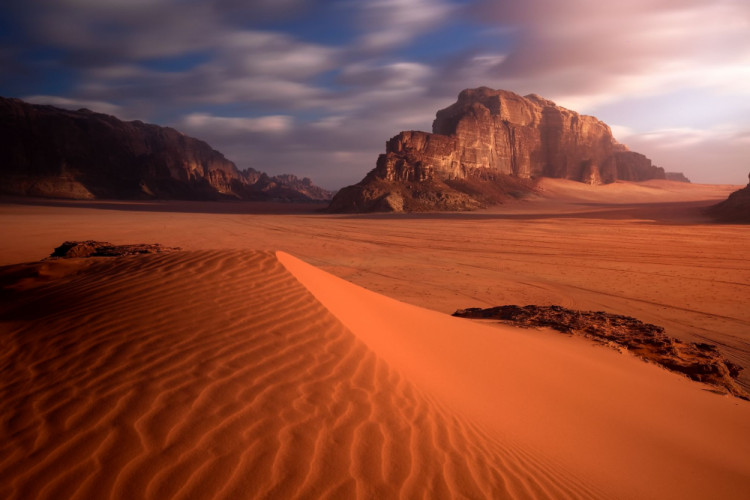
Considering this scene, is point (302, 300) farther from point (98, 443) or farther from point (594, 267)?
point (594, 267)

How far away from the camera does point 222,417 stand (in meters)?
Answer: 2.79

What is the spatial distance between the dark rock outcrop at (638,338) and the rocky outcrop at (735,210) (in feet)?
121

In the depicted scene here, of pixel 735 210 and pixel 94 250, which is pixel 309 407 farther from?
pixel 735 210

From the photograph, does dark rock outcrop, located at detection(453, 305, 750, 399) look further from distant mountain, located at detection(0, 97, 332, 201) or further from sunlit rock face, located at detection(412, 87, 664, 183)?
distant mountain, located at detection(0, 97, 332, 201)

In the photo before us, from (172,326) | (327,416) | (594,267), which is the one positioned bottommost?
(594,267)

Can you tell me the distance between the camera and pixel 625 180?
106000mm

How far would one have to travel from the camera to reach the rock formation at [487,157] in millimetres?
59409

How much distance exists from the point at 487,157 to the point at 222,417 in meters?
89.2

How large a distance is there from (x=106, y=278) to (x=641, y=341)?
8.34 m

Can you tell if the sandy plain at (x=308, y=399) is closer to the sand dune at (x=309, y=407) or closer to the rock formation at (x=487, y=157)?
the sand dune at (x=309, y=407)

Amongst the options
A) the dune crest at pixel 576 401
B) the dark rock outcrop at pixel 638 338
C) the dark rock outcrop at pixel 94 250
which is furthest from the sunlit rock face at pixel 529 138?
the dune crest at pixel 576 401

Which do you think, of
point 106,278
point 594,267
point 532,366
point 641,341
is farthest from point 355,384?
point 594,267

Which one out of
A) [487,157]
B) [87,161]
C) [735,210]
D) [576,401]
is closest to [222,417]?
[576,401]

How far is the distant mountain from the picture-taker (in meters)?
72.6
